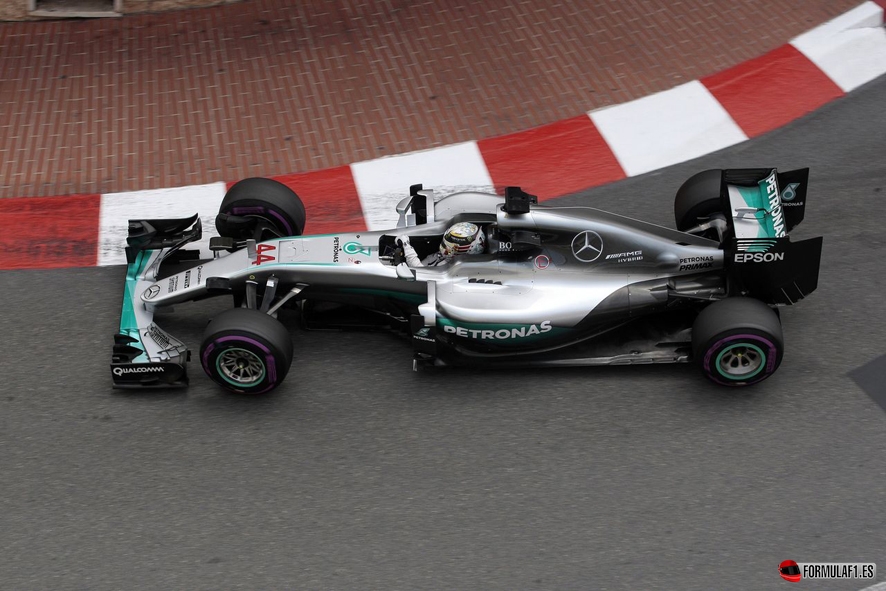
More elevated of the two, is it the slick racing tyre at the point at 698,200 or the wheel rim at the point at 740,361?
the slick racing tyre at the point at 698,200

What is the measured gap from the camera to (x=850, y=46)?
8.29 meters

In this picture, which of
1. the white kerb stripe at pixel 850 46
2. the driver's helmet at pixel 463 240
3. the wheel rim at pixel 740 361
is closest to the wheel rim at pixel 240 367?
the driver's helmet at pixel 463 240

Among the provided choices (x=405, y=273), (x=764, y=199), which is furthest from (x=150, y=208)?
(x=764, y=199)

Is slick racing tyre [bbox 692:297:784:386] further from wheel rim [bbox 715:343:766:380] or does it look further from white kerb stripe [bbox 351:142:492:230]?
white kerb stripe [bbox 351:142:492:230]

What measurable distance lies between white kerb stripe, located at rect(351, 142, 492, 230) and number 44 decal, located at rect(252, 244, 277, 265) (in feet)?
4.24

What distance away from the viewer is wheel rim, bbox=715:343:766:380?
5.21m

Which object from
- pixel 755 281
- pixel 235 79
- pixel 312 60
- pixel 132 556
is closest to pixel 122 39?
pixel 235 79

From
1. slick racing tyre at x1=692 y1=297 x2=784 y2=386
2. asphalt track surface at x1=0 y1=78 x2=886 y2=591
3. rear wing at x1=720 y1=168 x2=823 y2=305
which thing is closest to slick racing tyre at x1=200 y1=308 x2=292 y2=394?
asphalt track surface at x1=0 y1=78 x2=886 y2=591

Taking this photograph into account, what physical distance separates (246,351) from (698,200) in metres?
2.85

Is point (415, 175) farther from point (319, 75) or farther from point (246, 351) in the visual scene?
point (246, 351)

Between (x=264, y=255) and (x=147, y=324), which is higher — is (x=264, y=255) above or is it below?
above

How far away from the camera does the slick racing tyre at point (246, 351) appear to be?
5.15 metres

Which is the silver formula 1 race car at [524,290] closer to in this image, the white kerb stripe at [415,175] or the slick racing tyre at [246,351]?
the slick racing tyre at [246,351]

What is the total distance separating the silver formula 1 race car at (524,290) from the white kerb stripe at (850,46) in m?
2.88
